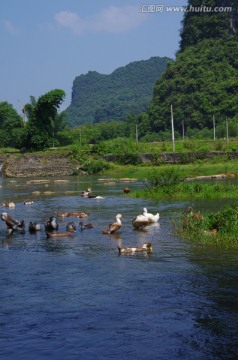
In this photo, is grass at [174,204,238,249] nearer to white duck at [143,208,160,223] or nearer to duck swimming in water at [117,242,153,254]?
white duck at [143,208,160,223]

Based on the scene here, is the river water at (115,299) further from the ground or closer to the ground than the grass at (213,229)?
closer to the ground

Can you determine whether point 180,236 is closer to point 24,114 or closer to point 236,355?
point 236,355

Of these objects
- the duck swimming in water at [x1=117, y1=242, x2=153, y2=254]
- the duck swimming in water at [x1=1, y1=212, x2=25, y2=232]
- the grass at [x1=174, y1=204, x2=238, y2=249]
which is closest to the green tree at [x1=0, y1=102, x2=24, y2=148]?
the duck swimming in water at [x1=1, y1=212, x2=25, y2=232]

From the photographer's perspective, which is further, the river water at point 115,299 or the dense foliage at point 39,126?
the dense foliage at point 39,126

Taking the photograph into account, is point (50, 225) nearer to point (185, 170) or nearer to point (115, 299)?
point (115, 299)

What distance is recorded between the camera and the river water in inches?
400

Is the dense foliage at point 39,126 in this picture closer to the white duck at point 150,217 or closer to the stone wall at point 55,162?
the stone wall at point 55,162

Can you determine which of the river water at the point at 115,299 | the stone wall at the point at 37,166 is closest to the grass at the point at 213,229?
the river water at the point at 115,299

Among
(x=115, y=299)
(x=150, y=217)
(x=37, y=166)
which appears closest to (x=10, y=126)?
(x=37, y=166)

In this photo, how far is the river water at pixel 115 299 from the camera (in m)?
10.1

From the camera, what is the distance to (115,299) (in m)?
12.7

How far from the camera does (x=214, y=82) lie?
105m

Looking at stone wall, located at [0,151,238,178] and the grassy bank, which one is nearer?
the grassy bank

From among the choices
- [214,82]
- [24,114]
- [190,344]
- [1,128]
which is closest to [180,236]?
[190,344]
